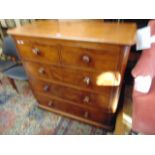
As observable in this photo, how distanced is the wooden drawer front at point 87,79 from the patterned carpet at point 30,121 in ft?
1.79

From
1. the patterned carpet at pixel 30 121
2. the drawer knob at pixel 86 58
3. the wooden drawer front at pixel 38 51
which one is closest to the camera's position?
the drawer knob at pixel 86 58

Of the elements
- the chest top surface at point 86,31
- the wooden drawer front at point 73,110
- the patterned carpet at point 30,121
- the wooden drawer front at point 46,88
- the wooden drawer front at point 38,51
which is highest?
the chest top surface at point 86,31

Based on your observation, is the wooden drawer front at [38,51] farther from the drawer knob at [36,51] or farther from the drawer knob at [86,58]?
the drawer knob at [86,58]

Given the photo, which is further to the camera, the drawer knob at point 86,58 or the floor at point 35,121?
the floor at point 35,121

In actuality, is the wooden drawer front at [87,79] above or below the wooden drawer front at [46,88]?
above

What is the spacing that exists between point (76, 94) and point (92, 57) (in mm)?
454

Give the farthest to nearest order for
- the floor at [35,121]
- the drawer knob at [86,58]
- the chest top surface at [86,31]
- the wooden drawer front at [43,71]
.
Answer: the floor at [35,121], the wooden drawer front at [43,71], the drawer knob at [86,58], the chest top surface at [86,31]

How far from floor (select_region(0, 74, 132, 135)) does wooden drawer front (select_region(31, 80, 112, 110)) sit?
249 mm

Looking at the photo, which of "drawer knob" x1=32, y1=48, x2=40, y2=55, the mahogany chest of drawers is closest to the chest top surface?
the mahogany chest of drawers

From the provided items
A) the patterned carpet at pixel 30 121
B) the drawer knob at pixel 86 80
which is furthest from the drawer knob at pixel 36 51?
the patterned carpet at pixel 30 121

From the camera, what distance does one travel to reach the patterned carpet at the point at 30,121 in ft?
4.88

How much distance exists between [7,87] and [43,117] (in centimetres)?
89
